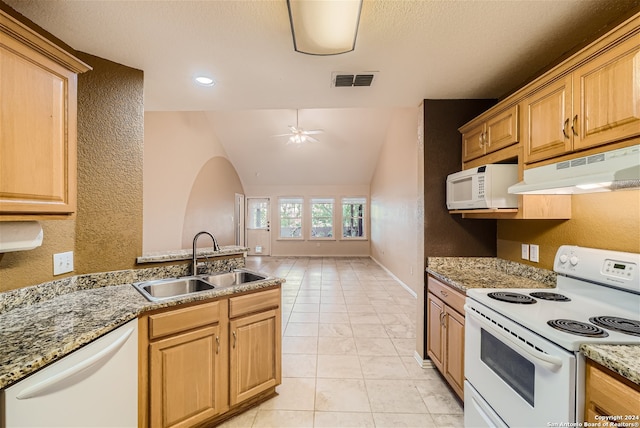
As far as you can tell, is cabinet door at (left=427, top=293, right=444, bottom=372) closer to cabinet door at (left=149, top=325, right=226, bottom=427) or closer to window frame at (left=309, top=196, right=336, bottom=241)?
cabinet door at (left=149, top=325, right=226, bottom=427)

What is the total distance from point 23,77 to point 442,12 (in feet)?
6.43

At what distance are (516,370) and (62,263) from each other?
2.55 metres

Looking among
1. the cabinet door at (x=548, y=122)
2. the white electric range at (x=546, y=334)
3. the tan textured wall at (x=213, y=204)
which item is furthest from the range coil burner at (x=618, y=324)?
the tan textured wall at (x=213, y=204)

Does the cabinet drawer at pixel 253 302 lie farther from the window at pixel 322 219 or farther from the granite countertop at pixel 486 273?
the window at pixel 322 219

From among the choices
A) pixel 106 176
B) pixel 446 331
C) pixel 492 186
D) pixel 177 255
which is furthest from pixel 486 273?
pixel 106 176

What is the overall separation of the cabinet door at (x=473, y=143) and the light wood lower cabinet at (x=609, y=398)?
5.22 ft

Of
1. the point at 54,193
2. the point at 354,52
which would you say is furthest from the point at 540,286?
the point at 54,193

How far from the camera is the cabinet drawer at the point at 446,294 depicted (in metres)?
1.88

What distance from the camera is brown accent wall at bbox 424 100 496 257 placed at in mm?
2461

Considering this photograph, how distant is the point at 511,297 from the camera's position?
156 cm

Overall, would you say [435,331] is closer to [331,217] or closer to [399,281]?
[399,281]

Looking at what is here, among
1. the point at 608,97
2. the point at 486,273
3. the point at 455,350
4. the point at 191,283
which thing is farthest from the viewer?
the point at 486,273

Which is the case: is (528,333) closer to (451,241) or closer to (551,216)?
(551,216)

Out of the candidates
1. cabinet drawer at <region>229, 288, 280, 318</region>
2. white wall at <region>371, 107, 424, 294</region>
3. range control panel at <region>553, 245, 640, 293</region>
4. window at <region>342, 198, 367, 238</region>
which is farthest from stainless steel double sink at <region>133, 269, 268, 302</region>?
window at <region>342, 198, 367, 238</region>
